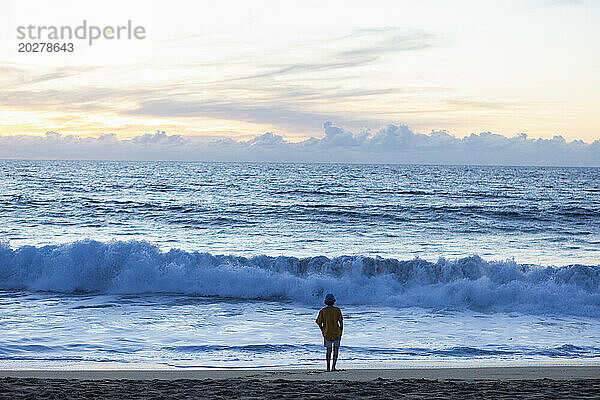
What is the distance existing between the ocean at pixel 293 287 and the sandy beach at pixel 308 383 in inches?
34.8

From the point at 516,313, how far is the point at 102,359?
935 centimetres

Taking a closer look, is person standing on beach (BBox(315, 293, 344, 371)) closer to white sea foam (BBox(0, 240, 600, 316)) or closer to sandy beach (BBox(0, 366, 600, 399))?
sandy beach (BBox(0, 366, 600, 399))

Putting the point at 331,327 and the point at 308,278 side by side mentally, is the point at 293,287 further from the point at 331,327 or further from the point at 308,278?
the point at 331,327

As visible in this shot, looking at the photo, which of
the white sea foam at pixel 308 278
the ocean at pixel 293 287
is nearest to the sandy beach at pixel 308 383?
the ocean at pixel 293 287

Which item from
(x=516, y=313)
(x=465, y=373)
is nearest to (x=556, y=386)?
(x=465, y=373)

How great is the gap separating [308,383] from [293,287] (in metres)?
9.33

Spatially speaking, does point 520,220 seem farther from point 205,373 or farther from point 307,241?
point 205,373

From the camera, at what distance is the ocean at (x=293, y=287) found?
10.6 m

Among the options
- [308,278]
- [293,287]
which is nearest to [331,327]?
[293,287]

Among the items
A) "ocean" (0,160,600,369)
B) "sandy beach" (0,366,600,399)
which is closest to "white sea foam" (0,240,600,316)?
"ocean" (0,160,600,369)

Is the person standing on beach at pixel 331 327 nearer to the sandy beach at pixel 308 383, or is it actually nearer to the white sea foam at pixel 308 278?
the sandy beach at pixel 308 383

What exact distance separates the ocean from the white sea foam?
0.17 feet

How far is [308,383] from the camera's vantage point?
7.44 m

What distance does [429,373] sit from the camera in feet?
28.2
